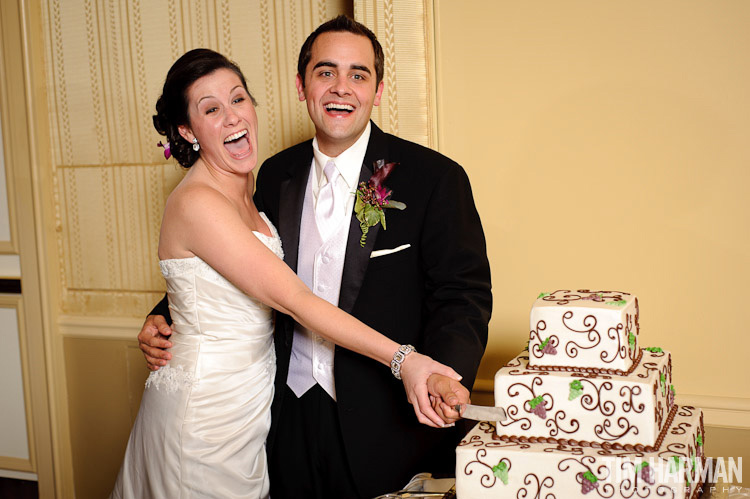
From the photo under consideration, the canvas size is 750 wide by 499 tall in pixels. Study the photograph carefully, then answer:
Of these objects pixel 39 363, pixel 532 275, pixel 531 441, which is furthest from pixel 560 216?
pixel 39 363

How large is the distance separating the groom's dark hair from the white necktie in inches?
14.8

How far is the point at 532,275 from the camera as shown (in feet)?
9.90

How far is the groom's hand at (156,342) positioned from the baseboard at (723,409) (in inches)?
80.9

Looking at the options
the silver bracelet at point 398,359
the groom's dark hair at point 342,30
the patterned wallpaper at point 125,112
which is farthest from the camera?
the patterned wallpaper at point 125,112

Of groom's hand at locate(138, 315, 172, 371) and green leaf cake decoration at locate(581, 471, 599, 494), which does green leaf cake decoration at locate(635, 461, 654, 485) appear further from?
groom's hand at locate(138, 315, 172, 371)

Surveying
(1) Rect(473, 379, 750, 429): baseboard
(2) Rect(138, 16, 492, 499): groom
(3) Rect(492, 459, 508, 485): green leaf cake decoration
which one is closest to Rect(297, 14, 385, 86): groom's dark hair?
(2) Rect(138, 16, 492, 499): groom

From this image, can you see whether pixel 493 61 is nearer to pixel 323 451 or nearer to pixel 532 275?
pixel 532 275

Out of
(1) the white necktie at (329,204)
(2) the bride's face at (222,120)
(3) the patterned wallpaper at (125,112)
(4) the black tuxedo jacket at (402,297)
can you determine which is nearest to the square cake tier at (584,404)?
(4) the black tuxedo jacket at (402,297)

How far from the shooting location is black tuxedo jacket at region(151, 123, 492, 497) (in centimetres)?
214

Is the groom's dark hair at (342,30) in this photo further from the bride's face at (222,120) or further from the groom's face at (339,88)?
the bride's face at (222,120)

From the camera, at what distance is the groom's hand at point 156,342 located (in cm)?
225

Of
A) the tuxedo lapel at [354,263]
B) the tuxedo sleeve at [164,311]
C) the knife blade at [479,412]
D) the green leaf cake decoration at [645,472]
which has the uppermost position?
the tuxedo lapel at [354,263]

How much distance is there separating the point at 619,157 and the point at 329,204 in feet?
4.27

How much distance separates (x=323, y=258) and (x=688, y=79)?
5.38 ft
